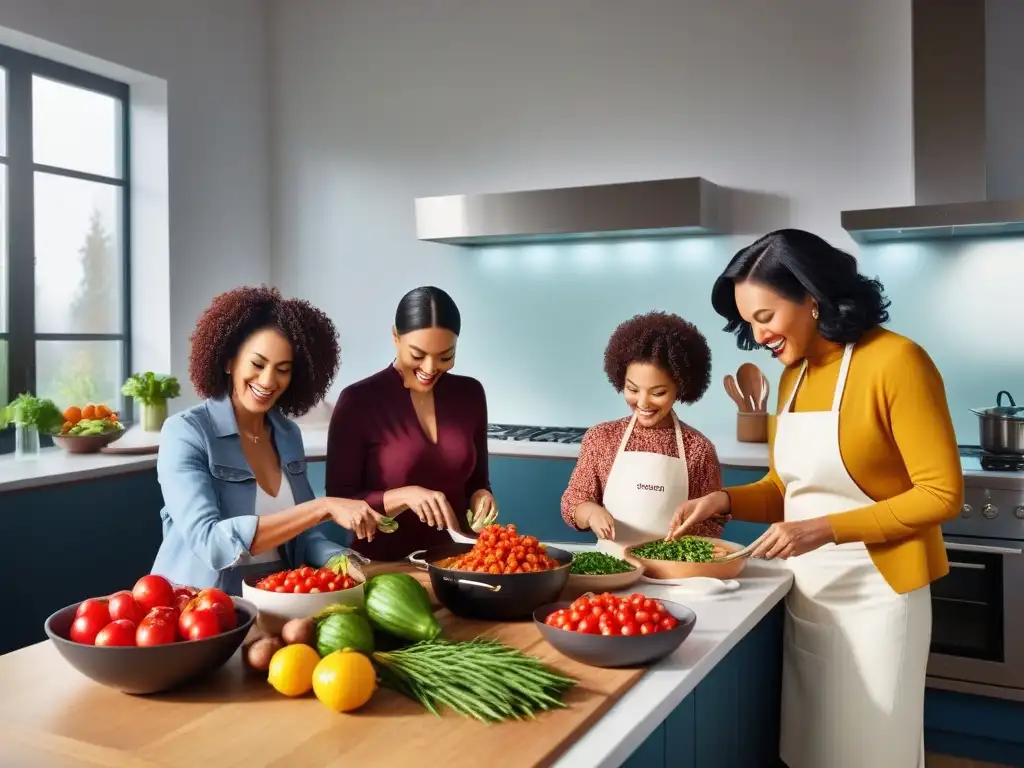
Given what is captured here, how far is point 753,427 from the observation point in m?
4.05

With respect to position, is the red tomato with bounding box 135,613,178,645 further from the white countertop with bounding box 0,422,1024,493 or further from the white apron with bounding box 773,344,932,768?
the white countertop with bounding box 0,422,1024,493

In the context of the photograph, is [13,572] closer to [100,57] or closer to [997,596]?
[100,57]

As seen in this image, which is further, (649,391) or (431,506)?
(649,391)

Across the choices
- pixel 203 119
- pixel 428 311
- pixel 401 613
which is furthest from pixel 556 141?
pixel 401 613

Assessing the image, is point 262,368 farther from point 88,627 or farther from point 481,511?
point 88,627

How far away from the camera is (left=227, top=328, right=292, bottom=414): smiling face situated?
7.14 feet

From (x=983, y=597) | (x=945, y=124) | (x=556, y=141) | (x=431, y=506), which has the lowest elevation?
(x=983, y=597)

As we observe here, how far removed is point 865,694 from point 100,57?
12.7 feet

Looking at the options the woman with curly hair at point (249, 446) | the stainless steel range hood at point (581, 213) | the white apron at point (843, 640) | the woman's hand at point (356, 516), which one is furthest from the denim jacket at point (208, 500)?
the stainless steel range hood at point (581, 213)

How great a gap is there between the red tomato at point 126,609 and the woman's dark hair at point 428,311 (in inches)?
43.2

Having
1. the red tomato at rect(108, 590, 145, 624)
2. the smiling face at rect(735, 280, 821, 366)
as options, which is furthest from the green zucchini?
the smiling face at rect(735, 280, 821, 366)

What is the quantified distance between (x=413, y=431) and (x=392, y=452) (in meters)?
0.08

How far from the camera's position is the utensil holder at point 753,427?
4.05 metres

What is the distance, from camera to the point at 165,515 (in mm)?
2240
